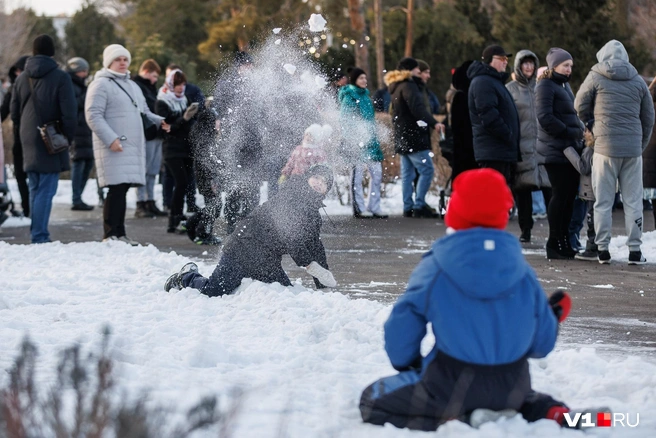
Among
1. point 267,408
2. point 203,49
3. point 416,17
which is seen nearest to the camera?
point 267,408

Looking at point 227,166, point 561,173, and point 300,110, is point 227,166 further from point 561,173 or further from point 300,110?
point 561,173

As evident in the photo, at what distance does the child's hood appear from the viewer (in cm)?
441

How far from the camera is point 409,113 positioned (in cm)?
1573

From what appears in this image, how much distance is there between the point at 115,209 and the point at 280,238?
4.23 meters

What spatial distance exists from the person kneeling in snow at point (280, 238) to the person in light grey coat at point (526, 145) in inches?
197

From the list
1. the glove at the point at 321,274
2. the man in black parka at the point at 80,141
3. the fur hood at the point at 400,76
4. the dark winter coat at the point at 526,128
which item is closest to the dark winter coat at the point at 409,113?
the fur hood at the point at 400,76

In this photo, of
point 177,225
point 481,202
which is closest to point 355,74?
point 177,225

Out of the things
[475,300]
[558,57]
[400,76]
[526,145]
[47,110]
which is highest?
[558,57]

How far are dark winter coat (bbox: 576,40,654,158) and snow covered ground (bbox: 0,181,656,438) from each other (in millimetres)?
3422

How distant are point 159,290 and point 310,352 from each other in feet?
9.15

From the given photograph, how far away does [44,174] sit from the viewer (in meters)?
11.9

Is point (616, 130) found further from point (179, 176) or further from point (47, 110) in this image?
point (47, 110)

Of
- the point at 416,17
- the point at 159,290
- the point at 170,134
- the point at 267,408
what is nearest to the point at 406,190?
the point at 170,134

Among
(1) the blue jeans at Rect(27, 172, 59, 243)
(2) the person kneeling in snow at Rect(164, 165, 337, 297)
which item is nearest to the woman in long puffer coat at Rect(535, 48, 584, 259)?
(2) the person kneeling in snow at Rect(164, 165, 337, 297)
